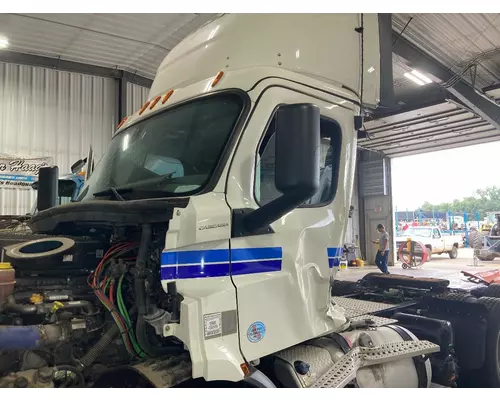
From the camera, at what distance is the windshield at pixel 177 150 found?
2.56 metres

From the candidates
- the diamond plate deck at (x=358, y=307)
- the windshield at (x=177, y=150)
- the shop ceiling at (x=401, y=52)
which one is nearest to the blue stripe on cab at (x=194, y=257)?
the windshield at (x=177, y=150)

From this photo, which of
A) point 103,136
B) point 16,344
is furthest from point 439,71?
point 16,344

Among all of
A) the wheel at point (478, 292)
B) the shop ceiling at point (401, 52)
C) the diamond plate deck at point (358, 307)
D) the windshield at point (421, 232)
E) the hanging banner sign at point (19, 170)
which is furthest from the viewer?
the windshield at point (421, 232)

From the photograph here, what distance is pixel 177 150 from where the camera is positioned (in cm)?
273

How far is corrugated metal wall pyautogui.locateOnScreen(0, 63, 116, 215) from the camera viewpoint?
1098cm

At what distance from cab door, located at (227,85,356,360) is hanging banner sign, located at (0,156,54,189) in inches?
378

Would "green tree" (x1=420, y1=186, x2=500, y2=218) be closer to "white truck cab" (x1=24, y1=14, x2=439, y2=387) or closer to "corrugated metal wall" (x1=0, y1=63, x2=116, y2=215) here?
"corrugated metal wall" (x1=0, y1=63, x2=116, y2=215)

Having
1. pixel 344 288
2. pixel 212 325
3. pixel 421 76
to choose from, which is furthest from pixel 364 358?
pixel 421 76

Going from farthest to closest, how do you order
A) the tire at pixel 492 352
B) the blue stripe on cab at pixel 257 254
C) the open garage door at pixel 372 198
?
the open garage door at pixel 372 198, the tire at pixel 492 352, the blue stripe on cab at pixel 257 254

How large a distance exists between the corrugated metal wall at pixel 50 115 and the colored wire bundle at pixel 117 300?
852 cm

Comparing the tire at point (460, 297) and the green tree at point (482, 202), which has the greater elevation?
the green tree at point (482, 202)

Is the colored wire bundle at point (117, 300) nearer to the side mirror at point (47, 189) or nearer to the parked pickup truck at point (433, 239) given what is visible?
the side mirror at point (47, 189)

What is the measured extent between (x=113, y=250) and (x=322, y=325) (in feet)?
4.41

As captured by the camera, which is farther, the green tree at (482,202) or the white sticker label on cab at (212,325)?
the green tree at (482,202)
